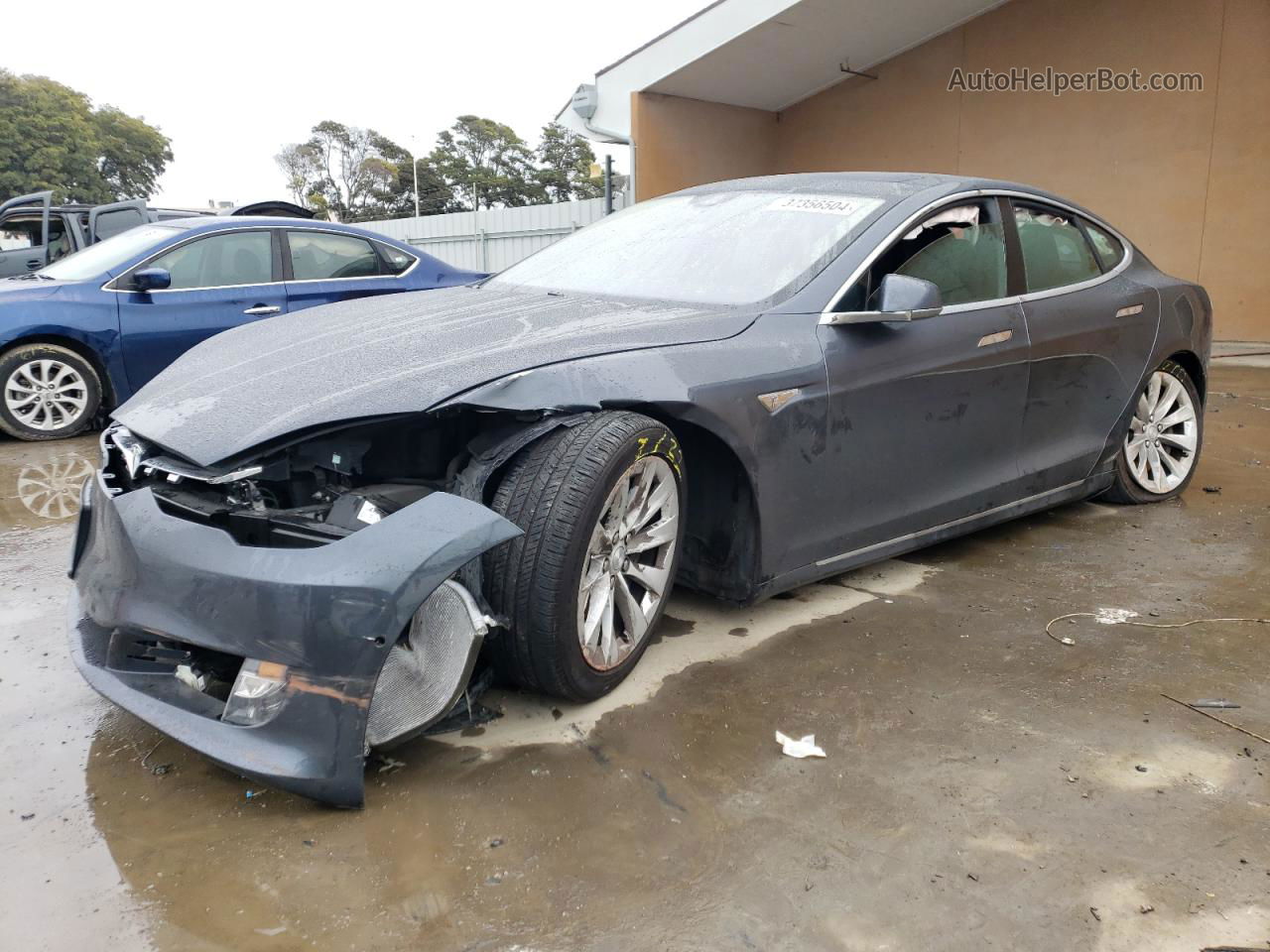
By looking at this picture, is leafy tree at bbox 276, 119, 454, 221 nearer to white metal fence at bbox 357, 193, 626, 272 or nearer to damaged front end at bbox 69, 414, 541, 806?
white metal fence at bbox 357, 193, 626, 272

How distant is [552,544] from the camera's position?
2.32 metres

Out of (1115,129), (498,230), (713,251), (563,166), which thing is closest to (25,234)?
(498,230)

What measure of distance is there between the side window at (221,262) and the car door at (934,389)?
4579 mm

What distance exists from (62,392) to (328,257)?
6.08ft

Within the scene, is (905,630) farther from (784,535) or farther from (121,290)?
(121,290)

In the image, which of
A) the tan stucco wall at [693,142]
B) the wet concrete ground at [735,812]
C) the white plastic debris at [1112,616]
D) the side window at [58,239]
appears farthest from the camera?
the tan stucco wall at [693,142]

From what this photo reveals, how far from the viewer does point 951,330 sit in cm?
337

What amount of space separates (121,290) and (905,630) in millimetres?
5170

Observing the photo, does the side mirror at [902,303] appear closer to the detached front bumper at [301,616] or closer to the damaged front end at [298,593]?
the damaged front end at [298,593]

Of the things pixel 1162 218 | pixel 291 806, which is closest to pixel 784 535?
pixel 291 806

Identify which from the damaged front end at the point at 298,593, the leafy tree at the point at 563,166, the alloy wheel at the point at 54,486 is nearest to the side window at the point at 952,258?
the damaged front end at the point at 298,593

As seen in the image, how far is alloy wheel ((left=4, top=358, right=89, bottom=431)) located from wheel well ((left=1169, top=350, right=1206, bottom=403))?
6.14 meters

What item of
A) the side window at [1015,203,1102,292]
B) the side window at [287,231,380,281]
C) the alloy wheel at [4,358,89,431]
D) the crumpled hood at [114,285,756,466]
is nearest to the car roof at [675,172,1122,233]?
the side window at [1015,203,1102,292]

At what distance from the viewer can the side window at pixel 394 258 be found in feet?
22.7
